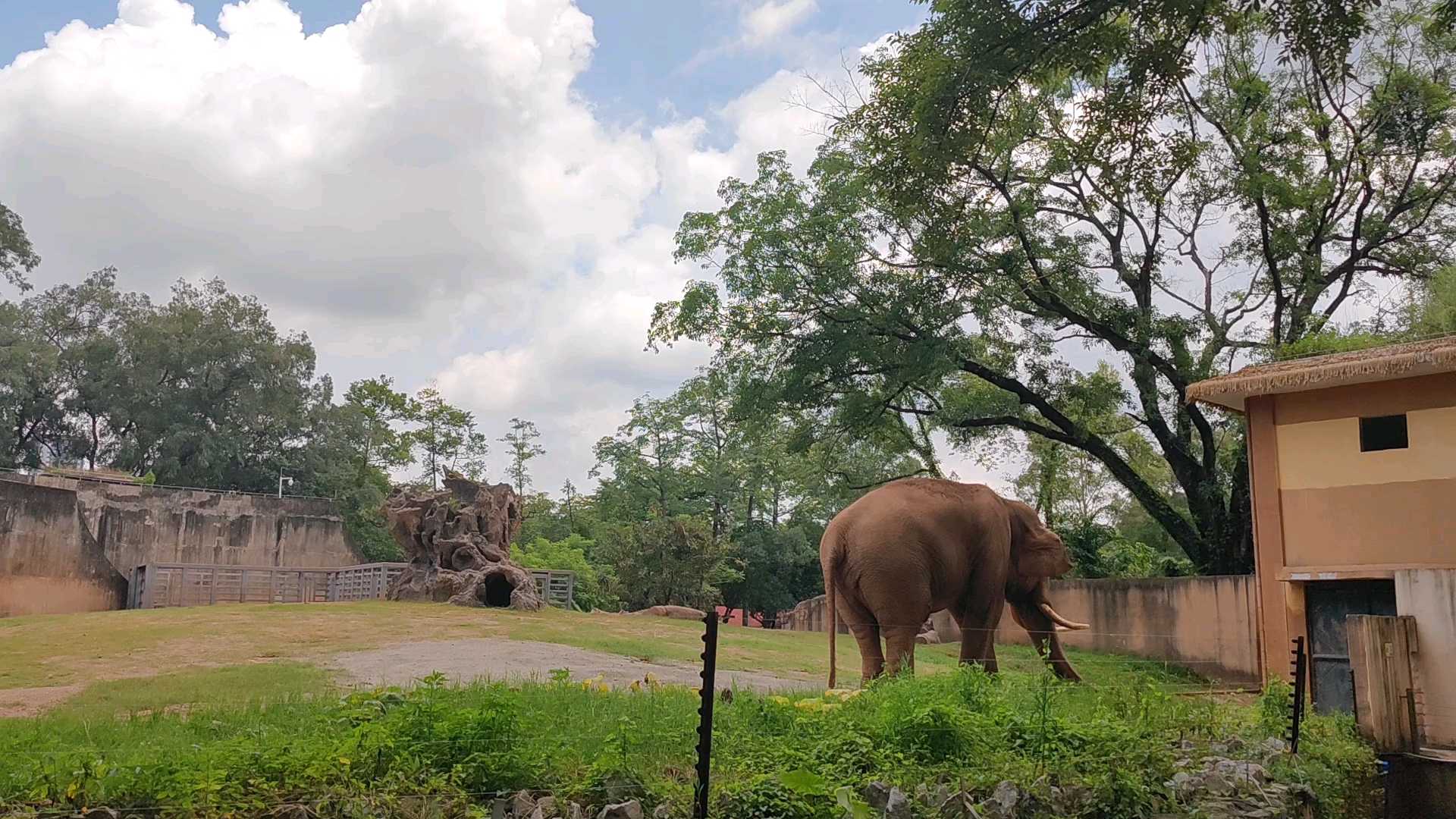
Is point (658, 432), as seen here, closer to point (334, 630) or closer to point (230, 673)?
point (334, 630)

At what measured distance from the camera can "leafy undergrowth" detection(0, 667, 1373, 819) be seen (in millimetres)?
4156

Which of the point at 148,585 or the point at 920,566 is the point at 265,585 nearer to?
the point at 148,585

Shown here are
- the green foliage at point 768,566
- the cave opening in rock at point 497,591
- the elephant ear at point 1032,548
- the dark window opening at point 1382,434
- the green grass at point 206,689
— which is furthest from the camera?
the green foliage at point 768,566

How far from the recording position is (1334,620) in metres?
10.4

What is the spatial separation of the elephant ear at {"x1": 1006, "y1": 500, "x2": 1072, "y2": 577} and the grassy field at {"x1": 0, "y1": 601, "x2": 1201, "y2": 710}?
1.17 meters

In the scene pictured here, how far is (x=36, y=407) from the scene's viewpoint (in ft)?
118

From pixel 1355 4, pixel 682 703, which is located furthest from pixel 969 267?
pixel 682 703

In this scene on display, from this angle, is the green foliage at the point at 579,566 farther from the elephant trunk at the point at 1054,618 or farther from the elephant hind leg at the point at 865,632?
the elephant hind leg at the point at 865,632

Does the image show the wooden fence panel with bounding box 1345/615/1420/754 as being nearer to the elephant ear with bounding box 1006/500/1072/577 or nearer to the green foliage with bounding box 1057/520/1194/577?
the elephant ear with bounding box 1006/500/1072/577

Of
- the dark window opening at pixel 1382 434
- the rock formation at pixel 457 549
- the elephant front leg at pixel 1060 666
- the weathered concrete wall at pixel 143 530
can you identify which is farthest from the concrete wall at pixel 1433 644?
the weathered concrete wall at pixel 143 530

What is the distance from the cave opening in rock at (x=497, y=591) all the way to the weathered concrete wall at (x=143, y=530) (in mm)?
9715

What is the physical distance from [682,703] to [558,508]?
36.8 metres

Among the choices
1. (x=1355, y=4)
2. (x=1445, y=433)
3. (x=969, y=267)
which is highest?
(x=969, y=267)

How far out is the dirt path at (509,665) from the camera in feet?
32.1
